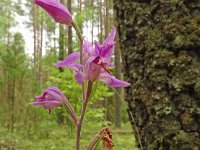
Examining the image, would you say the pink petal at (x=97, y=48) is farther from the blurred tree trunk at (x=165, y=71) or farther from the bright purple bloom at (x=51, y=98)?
the blurred tree trunk at (x=165, y=71)

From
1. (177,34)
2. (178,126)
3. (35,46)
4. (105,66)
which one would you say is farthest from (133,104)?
(35,46)

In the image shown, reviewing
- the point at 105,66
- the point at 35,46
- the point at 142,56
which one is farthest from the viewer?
the point at 35,46

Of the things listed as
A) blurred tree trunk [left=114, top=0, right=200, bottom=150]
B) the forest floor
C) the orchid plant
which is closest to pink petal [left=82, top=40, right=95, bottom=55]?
the orchid plant

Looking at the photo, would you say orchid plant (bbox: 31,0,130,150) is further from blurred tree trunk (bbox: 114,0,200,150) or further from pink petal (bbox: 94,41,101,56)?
blurred tree trunk (bbox: 114,0,200,150)

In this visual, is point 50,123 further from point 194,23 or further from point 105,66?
point 105,66

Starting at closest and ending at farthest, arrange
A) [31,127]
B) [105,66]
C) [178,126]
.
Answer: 1. [105,66]
2. [178,126]
3. [31,127]

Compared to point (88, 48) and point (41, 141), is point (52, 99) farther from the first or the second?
point (41, 141)

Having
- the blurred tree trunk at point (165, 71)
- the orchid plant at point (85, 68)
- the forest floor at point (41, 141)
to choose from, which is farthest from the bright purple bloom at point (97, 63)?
the forest floor at point (41, 141)
